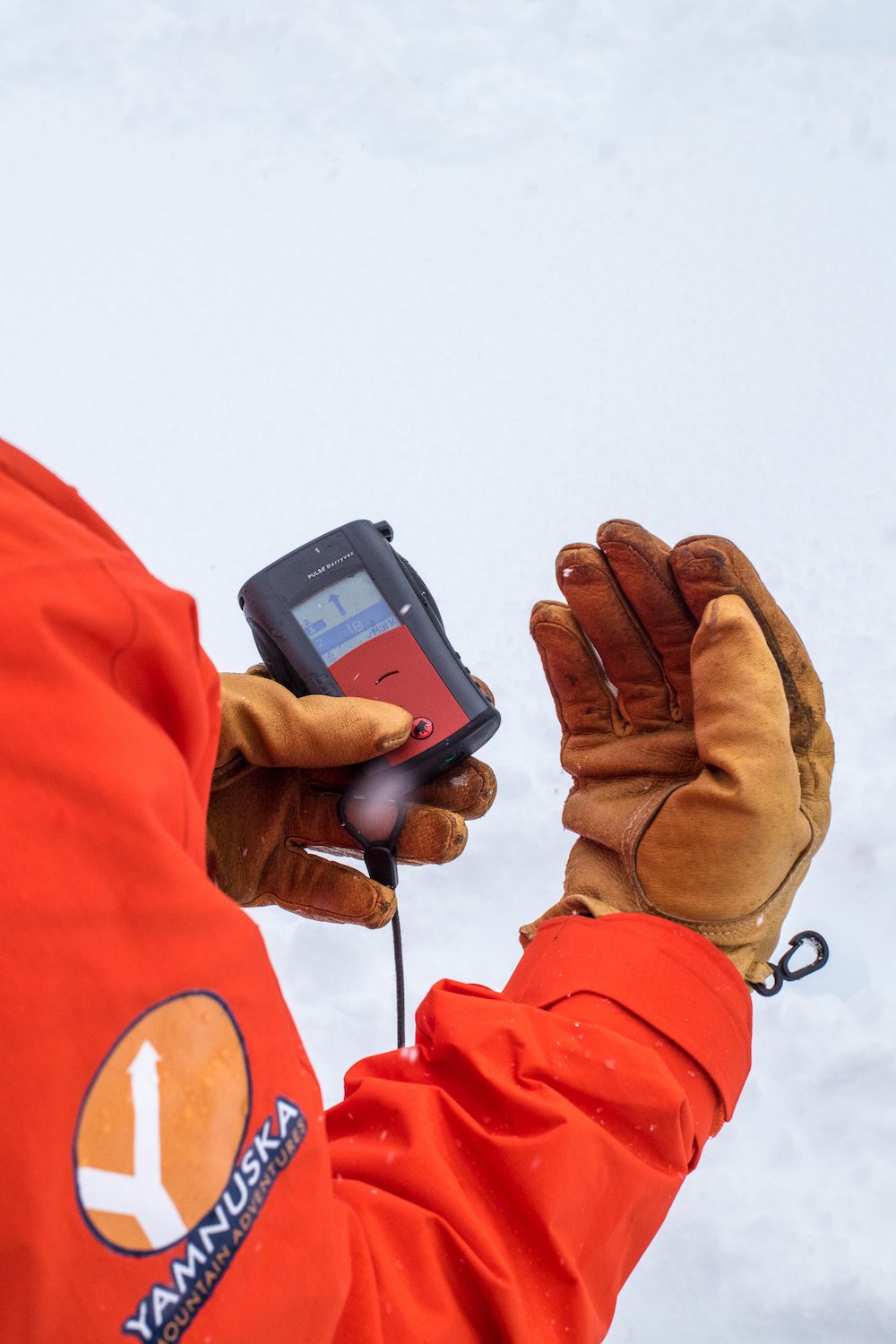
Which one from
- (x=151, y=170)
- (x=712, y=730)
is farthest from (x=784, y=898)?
(x=151, y=170)

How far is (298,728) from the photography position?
42.8 inches

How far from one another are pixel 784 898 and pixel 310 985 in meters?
0.79

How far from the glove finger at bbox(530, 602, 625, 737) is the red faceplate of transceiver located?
0.14 meters

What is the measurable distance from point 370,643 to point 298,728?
0.17 metres

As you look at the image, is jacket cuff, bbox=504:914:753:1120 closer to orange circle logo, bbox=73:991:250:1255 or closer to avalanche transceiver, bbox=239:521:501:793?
avalanche transceiver, bbox=239:521:501:793

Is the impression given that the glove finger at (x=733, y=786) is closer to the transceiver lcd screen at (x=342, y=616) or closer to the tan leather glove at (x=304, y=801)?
the tan leather glove at (x=304, y=801)

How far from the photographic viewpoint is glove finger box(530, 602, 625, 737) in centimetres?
123

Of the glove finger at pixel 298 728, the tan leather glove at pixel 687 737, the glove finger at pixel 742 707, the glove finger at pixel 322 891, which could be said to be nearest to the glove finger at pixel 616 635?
the tan leather glove at pixel 687 737

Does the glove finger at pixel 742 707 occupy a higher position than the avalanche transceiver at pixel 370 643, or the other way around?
the avalanche transceiver at pixel 370 643

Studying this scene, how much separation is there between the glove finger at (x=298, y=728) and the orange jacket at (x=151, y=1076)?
18.0 inches

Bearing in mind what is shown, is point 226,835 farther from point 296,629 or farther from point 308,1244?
point 308,1244

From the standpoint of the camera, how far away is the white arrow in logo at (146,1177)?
1.59ft

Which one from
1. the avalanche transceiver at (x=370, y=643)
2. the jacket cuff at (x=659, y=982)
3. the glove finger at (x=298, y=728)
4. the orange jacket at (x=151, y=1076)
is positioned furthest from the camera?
the avalanche transceiver at (x=370, y=643)

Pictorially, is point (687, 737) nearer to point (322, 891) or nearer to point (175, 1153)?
point (322, 891)
